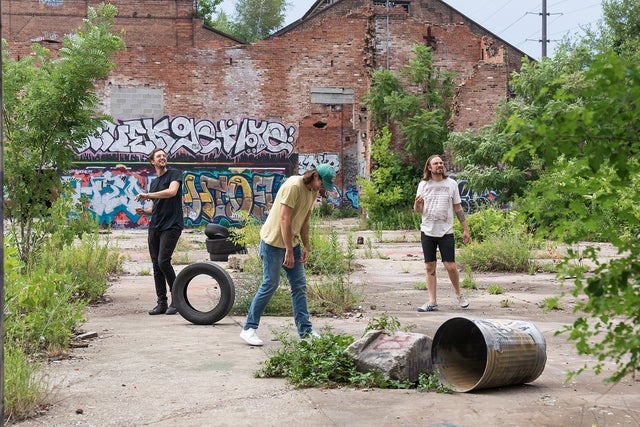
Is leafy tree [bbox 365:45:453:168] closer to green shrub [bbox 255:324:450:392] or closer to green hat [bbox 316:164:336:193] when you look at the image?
green hat [bbox 316:164:336:193]

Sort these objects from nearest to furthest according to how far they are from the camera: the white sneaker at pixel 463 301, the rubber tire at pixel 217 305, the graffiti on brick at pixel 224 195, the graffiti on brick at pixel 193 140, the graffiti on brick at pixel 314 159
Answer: the rubber tire at pixel 217 305 < the white sneaker at pixel 463 301 < the graffiti on brick at pixel 193 140 < the graffiti on brick at pixel 224 195 < the graffiti on brick at pixel 314 159

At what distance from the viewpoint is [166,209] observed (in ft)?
32.0

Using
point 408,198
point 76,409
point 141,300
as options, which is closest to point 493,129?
point 408,198

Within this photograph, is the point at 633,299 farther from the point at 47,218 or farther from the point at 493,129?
the point at 493,129

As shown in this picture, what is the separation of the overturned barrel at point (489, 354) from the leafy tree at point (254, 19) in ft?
207

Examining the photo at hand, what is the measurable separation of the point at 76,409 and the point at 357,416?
1872mm

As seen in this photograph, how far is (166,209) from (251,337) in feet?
8.96

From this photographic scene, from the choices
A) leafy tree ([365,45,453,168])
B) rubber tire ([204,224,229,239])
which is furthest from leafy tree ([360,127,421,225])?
rubber tire ([204,224,229,239])

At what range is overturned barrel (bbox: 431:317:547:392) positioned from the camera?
5.88 m

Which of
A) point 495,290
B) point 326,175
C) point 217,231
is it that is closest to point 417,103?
point 217,231

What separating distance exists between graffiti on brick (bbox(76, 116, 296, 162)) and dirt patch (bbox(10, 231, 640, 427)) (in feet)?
72.6

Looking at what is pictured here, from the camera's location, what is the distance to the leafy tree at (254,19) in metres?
67.7

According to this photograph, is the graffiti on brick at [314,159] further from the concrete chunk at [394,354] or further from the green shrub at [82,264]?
the concrete chunk at [394,354]

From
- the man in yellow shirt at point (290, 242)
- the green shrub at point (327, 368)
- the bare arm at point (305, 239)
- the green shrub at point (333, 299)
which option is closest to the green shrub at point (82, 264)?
the green shrub at point (333, 299)
